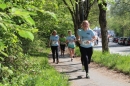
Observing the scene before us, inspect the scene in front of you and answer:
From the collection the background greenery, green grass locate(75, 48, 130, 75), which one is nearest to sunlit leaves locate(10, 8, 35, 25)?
the background greenery

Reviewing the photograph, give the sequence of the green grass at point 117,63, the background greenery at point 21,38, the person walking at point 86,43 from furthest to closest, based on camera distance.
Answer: the green grass at point 117,63 → the person walking at point 86,43 → the background greenery at point 21,38

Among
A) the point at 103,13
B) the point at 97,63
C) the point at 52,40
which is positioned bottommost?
the point at 97,63

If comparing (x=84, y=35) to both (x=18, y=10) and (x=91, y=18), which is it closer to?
(x=18, y=10)

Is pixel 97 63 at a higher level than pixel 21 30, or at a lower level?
lower

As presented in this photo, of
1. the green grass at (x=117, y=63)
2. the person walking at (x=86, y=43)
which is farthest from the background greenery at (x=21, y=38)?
the person walking at (x=86, y=43)

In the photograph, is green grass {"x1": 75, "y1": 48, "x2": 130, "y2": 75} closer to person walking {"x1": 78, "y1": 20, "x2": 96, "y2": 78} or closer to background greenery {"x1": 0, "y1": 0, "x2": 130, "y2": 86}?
background greenery {"x1": 0, "y1": 0, "x2": 130, "y2": 86}

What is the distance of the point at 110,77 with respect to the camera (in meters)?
10.5

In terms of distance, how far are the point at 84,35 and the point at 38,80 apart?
3275 millimetres

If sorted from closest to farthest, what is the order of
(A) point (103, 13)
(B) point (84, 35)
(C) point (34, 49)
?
1. (B) point (84, 35)
2. (A) point (103, 13)
3. (C) point (34, 49)

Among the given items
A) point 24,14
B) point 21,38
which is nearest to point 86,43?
point 21,38

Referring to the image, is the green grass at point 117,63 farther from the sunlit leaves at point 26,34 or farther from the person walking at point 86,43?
the sunlit leaves at point 26,34

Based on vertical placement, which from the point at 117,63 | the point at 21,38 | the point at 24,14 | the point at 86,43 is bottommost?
the point at 117,63

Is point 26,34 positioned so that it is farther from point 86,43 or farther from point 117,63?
point 117,63

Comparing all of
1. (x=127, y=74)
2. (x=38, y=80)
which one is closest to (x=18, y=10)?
Answer: (x=38, y=80)
